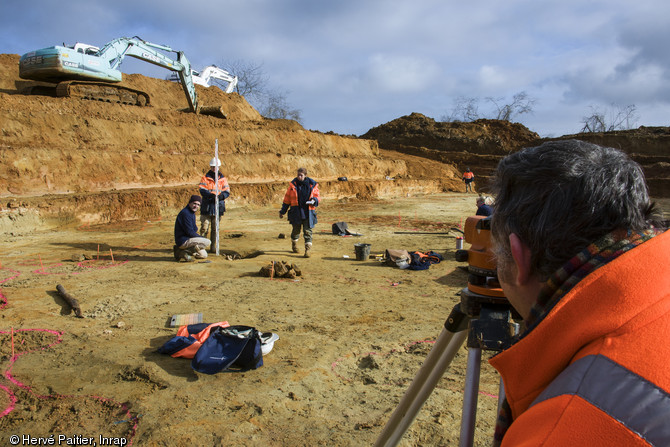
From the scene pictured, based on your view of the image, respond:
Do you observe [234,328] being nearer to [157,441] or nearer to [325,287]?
[157,441]

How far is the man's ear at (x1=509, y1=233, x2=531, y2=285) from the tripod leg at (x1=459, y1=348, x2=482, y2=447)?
0.50m

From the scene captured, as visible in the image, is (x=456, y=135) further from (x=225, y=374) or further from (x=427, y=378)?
(x=427, y=378)

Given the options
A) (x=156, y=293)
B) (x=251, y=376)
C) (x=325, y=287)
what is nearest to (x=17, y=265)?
(x=156, y=293)

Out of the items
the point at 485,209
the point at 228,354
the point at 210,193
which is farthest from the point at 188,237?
the point at 485,209

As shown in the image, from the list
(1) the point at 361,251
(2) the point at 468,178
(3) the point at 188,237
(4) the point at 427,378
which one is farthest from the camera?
(2) the point at 468,178

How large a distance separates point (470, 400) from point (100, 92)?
74.9ft

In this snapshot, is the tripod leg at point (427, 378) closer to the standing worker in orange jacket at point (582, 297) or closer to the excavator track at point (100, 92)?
the standing worker in orange jacket at point (582, 297)

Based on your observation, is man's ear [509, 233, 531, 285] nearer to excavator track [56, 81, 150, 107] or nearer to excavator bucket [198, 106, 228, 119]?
excavator track [56, 81, 150, 107]

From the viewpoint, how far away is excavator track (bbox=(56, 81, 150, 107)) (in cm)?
1851

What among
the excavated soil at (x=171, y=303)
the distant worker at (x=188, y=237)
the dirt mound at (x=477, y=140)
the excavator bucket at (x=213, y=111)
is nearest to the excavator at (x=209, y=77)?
the excavator bucket at (x=213, y=111)

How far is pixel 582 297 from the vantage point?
0.79 m

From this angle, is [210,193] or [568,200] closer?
[568,200]

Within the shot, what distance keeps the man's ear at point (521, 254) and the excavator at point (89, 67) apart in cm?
2157

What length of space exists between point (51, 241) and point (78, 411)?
876cm
